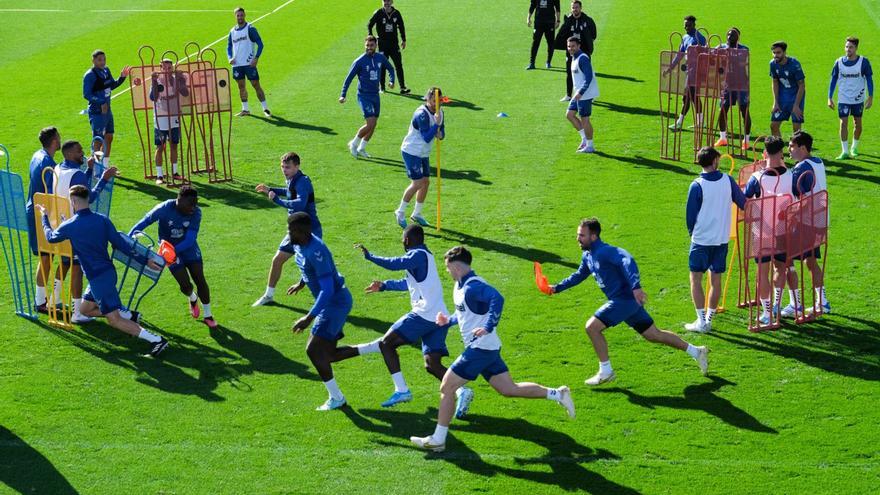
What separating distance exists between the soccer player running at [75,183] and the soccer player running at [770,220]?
25.9 ft

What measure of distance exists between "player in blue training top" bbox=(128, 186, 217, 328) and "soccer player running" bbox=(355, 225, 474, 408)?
3105 millimetres

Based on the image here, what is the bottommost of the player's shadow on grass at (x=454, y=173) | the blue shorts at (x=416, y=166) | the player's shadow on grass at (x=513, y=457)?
the player's shadow on grass at (x=513, y=457)

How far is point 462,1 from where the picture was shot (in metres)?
39.0

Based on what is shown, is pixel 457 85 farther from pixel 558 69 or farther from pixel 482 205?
pixel 482 205

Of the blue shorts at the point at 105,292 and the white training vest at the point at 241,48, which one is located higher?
the white training vest at the point at 241,48

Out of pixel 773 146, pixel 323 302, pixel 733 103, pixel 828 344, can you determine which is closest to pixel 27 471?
pixel 323 302

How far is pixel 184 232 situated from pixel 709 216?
635 cm

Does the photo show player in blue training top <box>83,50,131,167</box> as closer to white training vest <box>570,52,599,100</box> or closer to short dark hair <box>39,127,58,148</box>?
short dark hair <box>39,127,58,148</box>

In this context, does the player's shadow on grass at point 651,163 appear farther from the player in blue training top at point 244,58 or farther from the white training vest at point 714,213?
the player in blue training top at point 244,58

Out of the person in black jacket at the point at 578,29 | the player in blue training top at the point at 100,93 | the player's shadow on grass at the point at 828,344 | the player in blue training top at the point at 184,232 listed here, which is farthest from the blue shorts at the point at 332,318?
the person in black jacket at the point at 578,29

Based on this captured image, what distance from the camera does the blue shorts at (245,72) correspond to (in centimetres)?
2533

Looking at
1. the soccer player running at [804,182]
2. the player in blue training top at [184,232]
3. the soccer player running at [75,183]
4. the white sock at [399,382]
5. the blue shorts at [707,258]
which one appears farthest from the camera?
the soccer player running at [75,183]

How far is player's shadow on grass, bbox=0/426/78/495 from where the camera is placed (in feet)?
34.9


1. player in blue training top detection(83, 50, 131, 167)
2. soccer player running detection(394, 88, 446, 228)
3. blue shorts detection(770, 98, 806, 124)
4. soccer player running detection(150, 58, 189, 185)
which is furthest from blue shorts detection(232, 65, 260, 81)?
blue shorts detection(770, 98, 806, 124)
